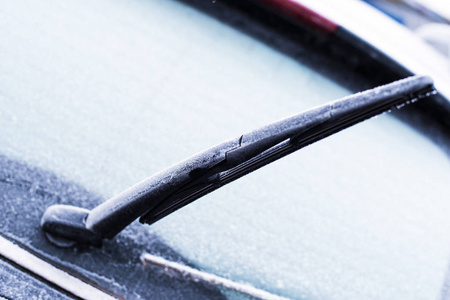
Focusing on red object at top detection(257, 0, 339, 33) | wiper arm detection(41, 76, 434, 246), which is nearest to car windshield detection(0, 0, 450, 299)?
red object at top detection(257, 0, 339, 33)

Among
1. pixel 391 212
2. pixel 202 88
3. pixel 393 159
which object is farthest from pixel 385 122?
pixel 202 88

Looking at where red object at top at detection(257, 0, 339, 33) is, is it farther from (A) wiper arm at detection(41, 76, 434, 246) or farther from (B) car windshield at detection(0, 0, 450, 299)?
(A) wiper arm at detection(41, 76, 434, 246)

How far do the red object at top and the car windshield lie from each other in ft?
0.66

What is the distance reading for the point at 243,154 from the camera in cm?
76

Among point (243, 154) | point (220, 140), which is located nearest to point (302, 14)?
point (220, 140)

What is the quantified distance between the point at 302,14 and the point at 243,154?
142cm

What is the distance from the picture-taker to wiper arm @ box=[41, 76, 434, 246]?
0.73 m

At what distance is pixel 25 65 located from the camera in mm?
1514

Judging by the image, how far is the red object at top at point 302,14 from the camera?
1.89 m

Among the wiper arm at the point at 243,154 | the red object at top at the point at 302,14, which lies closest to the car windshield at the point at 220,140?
the red object at top at the point at 302,14

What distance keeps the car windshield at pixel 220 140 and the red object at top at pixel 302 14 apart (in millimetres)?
201

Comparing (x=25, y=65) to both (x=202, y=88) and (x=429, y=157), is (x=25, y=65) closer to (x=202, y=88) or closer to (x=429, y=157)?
(x=202, y=88)

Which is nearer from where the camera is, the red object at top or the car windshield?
the car windshield

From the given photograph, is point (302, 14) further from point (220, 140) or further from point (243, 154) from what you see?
point (243, 154)
